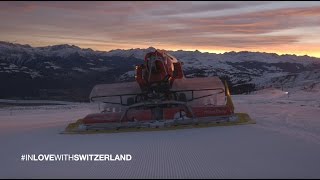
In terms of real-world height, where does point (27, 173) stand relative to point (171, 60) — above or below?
below

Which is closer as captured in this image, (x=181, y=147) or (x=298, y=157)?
(x=298, y=157)

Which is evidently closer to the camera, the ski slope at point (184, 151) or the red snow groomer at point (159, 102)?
the ski slope at point (184, 151)

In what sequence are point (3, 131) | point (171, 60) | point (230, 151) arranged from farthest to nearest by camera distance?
point (171, 60) → point (3, 131) → point (230, 151)

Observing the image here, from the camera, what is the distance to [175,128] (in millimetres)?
13938

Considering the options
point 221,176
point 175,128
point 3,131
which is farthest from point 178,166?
point 3,131

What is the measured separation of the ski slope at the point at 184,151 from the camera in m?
7.93

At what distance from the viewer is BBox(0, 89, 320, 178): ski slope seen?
7.93m

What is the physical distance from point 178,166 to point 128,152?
5.98ft

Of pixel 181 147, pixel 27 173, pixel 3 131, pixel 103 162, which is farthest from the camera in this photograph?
pixel 3 131

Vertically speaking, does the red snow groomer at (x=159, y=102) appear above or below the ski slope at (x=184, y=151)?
above

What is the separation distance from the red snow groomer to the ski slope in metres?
0.83

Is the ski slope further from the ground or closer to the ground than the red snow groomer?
closer to the ground

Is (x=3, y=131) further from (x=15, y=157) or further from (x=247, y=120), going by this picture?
(x=247, y=120)

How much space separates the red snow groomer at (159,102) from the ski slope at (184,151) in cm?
83
